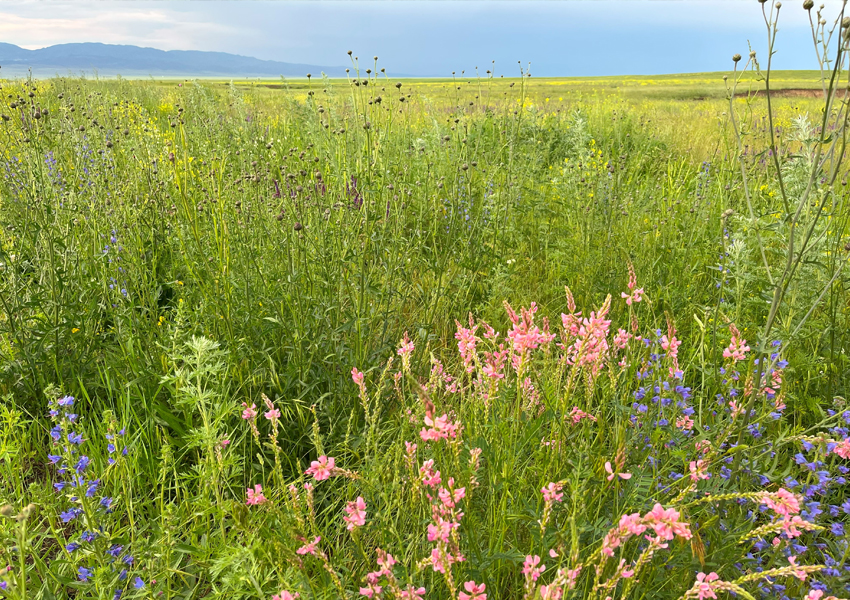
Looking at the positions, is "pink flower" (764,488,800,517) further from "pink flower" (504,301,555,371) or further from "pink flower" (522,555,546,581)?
"pink flower" (504,301,555,371)

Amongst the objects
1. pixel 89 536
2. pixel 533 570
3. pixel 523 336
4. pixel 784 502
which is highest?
pixel 523 336

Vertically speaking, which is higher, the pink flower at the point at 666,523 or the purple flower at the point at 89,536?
the pink flower at the point at 666,523

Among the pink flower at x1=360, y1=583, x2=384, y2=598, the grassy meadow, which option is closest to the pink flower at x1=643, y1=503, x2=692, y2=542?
the grassy meadow

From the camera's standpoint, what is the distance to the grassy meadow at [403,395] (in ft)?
4.03

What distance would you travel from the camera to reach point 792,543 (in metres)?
1.47

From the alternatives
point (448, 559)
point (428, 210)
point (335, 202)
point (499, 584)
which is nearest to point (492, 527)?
point (499, 584)

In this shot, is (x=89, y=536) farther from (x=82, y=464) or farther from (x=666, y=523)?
(x=666, y=523)

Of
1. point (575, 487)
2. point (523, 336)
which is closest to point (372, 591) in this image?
point (575, 487)

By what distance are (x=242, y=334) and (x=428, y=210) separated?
79.9 inches

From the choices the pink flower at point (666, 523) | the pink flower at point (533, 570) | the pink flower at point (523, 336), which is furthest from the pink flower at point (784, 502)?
the pink flower at point (523, 336)

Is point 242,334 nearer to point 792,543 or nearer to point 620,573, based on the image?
point 620,573

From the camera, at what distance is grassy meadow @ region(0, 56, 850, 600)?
123 centimetres

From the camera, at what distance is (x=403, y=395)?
A: 5.24 feet

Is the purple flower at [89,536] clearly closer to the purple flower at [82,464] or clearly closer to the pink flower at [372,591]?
the purple flower at [82,464]
